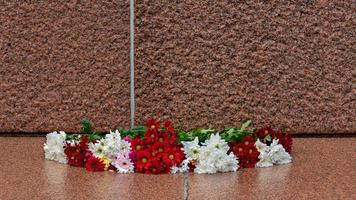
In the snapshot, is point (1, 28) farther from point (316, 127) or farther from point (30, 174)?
point (316, 127)

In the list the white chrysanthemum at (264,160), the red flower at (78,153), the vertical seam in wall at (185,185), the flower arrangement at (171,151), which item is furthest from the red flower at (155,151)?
the white chrysanthemum at (264,160)

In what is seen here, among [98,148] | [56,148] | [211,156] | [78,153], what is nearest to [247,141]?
[211,156]

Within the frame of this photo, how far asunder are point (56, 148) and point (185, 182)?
1112 millimetres

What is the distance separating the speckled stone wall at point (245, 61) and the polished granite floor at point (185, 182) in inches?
35.2

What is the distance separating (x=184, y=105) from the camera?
493 centimetres

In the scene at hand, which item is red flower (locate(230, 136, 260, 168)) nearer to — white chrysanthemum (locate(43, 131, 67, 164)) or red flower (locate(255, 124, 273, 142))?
red flower (locate(255, 124, 273, 142))

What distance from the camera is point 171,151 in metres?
3.58

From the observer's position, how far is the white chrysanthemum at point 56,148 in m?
3.99

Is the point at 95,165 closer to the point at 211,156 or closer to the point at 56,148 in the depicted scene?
the point at 56,148

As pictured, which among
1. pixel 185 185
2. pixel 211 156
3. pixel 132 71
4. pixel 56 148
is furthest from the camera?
pixel 132 71

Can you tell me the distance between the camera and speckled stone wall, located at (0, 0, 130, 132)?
497 centimetres

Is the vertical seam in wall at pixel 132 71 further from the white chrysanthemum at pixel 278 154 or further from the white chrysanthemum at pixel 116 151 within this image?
the white chrysanthemum at pixel 278 154

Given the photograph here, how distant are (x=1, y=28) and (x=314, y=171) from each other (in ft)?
9.38

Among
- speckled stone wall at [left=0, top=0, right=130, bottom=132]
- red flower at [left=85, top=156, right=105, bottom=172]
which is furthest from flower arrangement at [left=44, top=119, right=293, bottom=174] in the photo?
speckled stone wall at [left=0, top=0, right=130, bottom=132]
